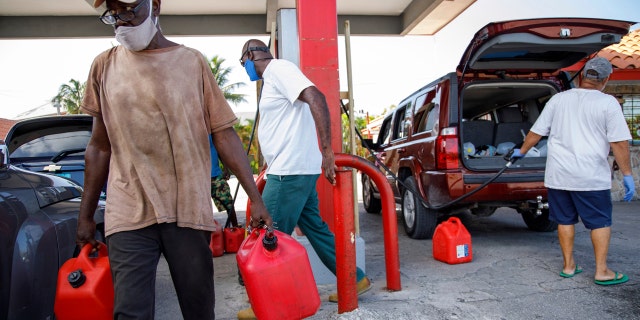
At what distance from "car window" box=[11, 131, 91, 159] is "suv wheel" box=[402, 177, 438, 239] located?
3845 millimetres

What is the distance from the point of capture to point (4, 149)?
8.35 ft

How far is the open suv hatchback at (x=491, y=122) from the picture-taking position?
15.1 feet

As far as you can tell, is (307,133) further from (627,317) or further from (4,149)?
(627,317)

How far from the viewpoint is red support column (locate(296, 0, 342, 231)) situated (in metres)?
3.95

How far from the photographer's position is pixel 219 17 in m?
10.5

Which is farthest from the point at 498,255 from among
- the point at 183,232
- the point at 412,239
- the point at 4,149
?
the point at 4,149

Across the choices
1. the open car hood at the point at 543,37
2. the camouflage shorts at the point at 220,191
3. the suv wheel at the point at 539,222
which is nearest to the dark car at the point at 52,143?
the camouflage shorts at the point at 220,191

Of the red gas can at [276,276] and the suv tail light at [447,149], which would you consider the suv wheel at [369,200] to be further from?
the red gas can at [276,276]

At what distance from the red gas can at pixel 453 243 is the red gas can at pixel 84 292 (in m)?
3.33

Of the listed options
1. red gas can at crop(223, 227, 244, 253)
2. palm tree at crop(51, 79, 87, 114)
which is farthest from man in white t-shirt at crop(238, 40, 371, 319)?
palm tree at crop(51, 79, 87, 114)

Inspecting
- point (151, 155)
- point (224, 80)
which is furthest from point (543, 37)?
point (224, 80)

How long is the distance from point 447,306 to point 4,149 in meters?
2.86

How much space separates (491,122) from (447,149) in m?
1.70

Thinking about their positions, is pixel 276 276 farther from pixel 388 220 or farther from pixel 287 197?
pixel 388 220
